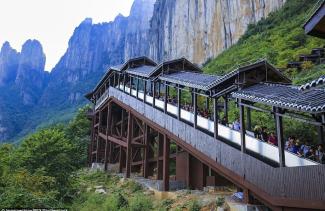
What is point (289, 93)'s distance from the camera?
12.5 metres

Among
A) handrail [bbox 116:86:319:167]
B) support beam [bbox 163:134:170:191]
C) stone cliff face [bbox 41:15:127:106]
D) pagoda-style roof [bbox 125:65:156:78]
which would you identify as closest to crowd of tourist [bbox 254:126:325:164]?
handrail [bbox 116:86:319:167]

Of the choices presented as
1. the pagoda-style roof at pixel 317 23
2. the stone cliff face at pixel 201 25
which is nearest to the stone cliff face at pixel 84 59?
the stone cliff face at pixel 201 25

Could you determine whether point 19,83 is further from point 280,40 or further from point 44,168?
point 44,168

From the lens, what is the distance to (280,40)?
47656 mm

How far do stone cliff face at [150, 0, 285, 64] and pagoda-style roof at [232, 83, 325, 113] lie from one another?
5397 centimetres

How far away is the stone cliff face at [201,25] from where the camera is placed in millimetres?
→ 70250

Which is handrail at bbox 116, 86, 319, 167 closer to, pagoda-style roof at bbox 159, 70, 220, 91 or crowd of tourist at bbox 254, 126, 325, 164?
crowd of tourist at bbox 254, 126, 325, 164

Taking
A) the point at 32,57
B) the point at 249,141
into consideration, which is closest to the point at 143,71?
the point at 249,141

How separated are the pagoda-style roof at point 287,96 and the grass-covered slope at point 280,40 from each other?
778 inches

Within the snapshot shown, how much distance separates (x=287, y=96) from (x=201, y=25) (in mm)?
75761

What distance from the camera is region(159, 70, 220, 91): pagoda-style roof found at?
1812 centimetres

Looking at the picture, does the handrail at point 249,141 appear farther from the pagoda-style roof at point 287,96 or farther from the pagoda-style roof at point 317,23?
the pagoda-style roof at point 317,23

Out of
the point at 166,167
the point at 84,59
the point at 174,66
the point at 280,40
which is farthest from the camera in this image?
the point at 84,59

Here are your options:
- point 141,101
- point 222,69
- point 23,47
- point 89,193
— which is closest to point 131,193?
point 89,193
